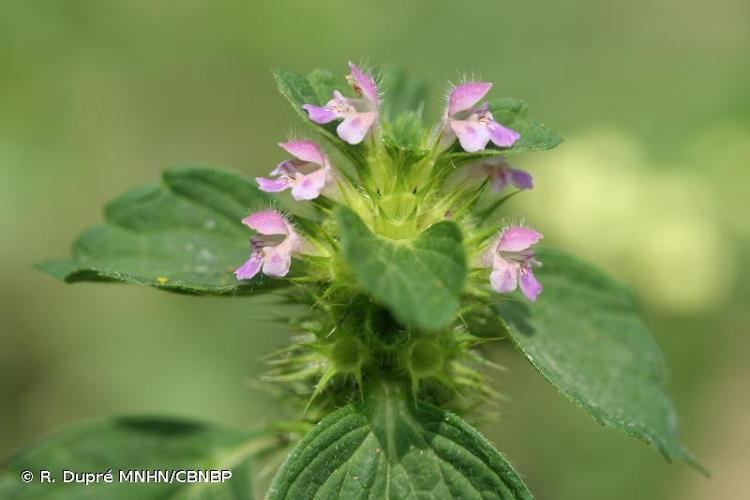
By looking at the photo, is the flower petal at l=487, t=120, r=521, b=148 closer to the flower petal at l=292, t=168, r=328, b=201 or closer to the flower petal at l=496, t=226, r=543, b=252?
the flower petal at l=496, t=226, r=543, b=252

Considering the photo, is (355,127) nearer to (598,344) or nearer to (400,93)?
(400,93)

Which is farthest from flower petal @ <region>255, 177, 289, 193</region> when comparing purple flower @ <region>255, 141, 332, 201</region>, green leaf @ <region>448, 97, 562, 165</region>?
green leaf @ <region>448, 97, 562, 165</region>

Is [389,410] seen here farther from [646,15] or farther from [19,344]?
[646,15]

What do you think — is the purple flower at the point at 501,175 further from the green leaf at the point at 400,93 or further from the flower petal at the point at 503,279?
the green leaf at the point at 400,93

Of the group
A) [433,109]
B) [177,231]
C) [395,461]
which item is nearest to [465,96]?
[395,461]

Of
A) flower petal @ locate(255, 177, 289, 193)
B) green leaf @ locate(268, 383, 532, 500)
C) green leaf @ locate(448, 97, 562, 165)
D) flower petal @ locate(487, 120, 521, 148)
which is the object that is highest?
flower petal @ locate(487, 120, 521, 148)

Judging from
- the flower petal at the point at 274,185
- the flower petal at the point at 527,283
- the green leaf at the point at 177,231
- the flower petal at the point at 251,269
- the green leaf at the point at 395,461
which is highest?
the flower petal at the point at 274,185

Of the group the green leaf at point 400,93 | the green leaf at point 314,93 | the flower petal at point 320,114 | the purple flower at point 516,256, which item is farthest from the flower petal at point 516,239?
the green leaf at point 400,93
